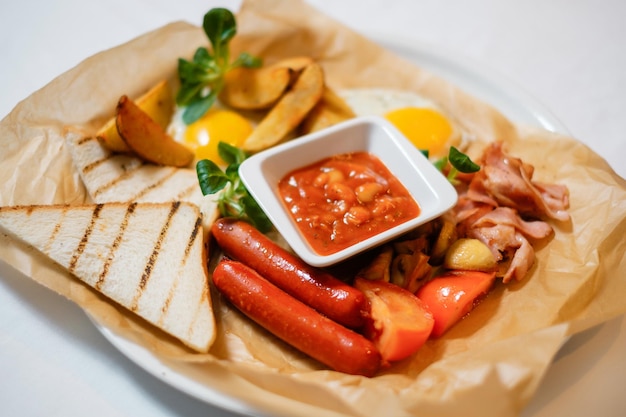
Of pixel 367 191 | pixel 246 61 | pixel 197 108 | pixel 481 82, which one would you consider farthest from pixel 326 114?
pixel 481 82

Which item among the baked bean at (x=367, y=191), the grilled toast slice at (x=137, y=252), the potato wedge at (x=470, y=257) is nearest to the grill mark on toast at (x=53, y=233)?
the grilled toast slice at (x=137, y=252)

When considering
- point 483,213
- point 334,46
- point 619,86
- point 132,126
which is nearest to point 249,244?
point 132,126

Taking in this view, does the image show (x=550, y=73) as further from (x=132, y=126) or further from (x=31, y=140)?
(x=31, y=140)

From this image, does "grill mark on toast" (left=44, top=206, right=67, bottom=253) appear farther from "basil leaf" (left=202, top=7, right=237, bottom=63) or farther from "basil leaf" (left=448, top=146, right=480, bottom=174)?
"basil leaf" (left=448, top=146, right=480, bottom=174)

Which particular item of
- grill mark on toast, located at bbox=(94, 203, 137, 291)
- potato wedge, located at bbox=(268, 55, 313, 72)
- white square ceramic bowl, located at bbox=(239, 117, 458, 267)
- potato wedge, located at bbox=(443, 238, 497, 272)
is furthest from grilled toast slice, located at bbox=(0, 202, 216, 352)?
potato wedge, located at bbox=(268, 55, 313, 72)

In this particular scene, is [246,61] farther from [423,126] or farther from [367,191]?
[367,191]
